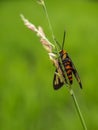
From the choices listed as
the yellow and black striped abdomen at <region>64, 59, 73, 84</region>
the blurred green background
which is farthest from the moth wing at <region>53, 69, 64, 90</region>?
the blurred green background

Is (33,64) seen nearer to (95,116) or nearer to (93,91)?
(93,91)

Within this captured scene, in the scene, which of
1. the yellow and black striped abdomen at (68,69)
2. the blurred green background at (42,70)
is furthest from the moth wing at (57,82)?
the blurred green background at (42,70)

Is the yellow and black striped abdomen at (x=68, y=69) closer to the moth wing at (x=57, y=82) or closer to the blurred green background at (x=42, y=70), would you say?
the moth wing at (x=57, y=82)

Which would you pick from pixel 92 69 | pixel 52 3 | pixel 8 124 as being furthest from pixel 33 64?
pixel 52 3

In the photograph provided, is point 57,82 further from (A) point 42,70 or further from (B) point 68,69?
(A) point 42,70

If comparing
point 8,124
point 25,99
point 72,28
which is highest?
point 72,28

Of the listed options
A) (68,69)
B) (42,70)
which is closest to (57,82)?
(68,69)

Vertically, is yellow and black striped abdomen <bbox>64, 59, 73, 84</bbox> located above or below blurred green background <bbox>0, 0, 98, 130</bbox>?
below

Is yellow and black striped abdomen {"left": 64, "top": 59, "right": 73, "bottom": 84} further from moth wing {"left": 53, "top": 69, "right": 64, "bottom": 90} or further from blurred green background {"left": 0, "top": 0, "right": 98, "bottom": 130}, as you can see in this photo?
blurred green background {"left": 0, "top": 0, "right": 98, "bottom": 130}
